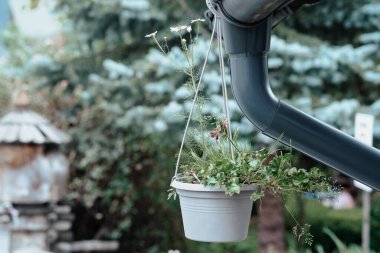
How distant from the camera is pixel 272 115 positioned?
4.47 ft

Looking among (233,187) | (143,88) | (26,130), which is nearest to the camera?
(233,187)

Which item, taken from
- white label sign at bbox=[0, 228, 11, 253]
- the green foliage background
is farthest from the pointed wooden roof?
white label sign at bbox=[0, 228, 11, 253]

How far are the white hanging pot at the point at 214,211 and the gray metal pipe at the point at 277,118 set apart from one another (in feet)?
0.68

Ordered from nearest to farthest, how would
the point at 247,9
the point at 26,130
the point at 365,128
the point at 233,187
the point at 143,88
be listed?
the point at 247,9
the point at 233,187
the point at 365,128
the point at 143,88
the point at 26,130

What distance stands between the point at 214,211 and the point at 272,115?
300 millimetres

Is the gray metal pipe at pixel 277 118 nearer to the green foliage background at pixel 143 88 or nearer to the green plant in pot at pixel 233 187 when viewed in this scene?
the green plant in pot at pixel 233 187

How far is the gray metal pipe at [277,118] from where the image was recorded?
1285 mm

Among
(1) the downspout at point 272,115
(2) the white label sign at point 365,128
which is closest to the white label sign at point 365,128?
(2) the white label sign at point 365,128

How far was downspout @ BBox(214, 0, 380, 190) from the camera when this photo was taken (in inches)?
50.6

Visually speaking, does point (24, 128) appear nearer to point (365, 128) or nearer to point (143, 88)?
point (143, 88)

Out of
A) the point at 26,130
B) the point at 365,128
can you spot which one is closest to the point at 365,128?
the point at 365,128

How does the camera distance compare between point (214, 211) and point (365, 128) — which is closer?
point (214, 211)

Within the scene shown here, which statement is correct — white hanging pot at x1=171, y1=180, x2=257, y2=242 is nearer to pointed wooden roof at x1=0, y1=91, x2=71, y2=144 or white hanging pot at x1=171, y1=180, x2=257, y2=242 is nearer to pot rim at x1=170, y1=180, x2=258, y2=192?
pot rim at x1=170, y1=180, x2=258, y2=192

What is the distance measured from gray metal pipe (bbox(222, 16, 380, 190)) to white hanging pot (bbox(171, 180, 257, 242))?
21cm
